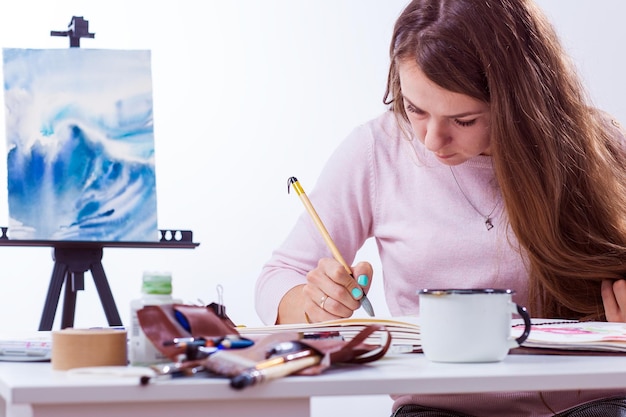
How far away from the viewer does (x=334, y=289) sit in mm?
1180

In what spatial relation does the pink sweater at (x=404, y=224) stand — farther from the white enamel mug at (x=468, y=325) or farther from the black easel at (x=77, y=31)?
the black easel at (x=77, y=31)

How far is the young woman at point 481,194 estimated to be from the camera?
1.30m

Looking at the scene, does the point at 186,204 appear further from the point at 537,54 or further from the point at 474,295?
the point at 474,295

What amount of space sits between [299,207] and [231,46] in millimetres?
557

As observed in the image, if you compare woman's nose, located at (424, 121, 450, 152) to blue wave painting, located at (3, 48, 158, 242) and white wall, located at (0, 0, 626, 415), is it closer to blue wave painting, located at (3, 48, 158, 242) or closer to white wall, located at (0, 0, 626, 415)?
blue wave painting, located at (3, 48, 158, 242)

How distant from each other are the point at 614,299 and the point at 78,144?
Result: 4.55 ft

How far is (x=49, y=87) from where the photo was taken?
2.17 m

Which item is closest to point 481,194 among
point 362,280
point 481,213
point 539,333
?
point 481,213

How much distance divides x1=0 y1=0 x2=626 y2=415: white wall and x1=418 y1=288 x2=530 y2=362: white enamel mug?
2.03 m

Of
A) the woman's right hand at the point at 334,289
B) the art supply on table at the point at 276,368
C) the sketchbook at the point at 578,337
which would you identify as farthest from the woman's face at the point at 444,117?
the art supply on table at the point at 276,368

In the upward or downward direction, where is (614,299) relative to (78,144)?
downward

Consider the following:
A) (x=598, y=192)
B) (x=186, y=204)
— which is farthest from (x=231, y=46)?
(x=598, y=192)

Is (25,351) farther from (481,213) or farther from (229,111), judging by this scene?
(229,111)

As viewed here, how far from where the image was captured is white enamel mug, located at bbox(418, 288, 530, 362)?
0.79 meters
